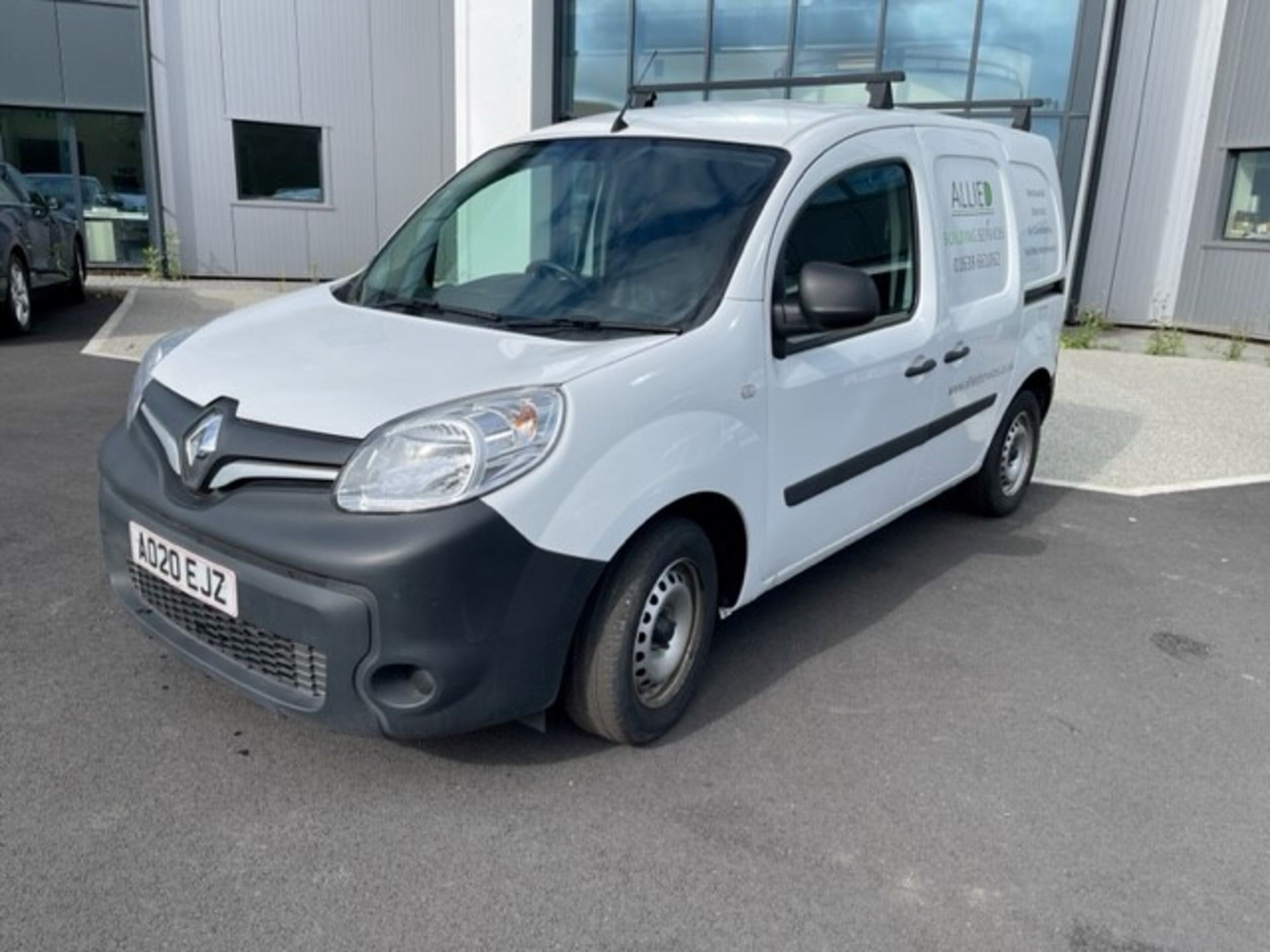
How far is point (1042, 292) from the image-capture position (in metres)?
5.34

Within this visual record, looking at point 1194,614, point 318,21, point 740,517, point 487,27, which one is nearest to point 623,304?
point 740,517

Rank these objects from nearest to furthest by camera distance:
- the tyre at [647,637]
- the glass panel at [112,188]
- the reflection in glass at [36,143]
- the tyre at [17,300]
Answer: the tyre at [647,637]
the tyre at [17,300]
the reflection in glass at [36,143]
the glass panel at [112,188]

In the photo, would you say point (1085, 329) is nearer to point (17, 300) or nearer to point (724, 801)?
point (724, 801)

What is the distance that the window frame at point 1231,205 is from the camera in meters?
12.3

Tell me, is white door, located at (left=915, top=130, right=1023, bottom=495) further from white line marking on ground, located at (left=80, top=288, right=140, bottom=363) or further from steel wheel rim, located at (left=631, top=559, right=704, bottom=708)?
white line marking on ground, located at (left=80, top=288, right=140, bottom=363)

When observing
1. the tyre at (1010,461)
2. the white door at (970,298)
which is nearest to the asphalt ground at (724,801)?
the white door at (970,298)

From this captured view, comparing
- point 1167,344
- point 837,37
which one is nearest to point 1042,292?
point 1167,344

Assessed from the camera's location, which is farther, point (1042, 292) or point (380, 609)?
point (1042, 292)

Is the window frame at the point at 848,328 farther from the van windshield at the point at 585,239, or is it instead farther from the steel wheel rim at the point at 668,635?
the steel wheel rim at the point at 668,635

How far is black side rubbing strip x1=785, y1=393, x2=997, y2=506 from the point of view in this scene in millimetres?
3486

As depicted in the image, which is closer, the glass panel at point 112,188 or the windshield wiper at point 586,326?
the windshield wiper at point 586,326

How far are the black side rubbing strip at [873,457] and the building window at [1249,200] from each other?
32.6ft

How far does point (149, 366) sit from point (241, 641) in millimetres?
1142

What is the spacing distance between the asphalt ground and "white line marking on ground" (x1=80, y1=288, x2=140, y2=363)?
5.52 metres
